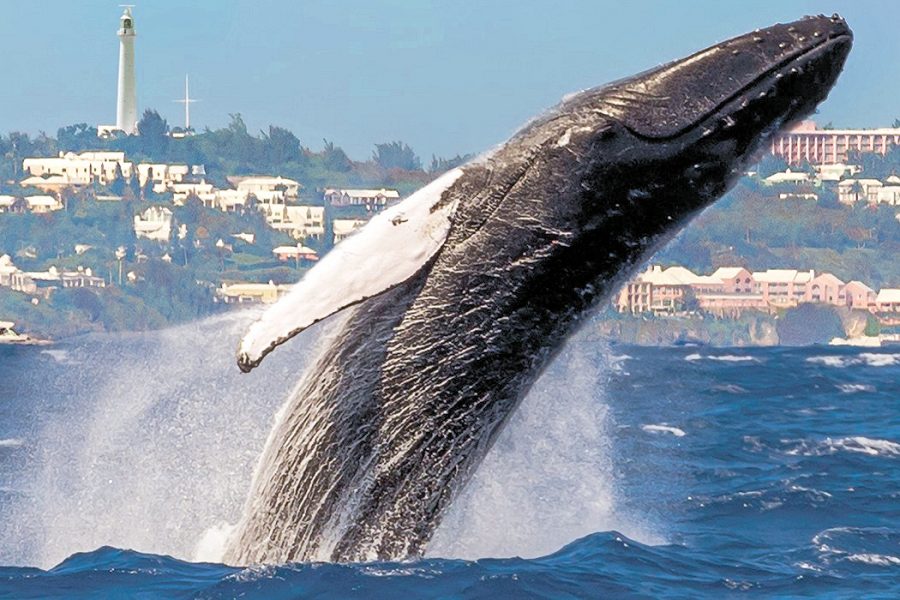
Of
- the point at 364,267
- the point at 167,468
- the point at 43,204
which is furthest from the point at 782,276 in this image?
the point at 364,267

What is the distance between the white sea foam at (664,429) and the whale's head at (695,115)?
52.0 ft

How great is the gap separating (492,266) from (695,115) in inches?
48.5

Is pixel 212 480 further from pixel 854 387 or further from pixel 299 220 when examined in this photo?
pixel 299 220

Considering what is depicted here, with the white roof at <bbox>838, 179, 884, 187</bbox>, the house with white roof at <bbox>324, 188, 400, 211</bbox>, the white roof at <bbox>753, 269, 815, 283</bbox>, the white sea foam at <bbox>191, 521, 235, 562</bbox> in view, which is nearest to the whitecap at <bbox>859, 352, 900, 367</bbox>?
the white sea foam at <bbox>191, 521, 235, 562</bbox>

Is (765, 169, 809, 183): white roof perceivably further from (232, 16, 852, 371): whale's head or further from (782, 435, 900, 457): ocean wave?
(232, 16, 852, 371): whale's head

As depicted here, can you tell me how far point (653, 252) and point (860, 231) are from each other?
170 meters

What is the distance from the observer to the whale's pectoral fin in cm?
712

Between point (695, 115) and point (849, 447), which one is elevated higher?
point (695, 115)

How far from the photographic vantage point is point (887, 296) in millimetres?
150250

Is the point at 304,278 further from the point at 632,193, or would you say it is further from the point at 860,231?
the point at 860,231

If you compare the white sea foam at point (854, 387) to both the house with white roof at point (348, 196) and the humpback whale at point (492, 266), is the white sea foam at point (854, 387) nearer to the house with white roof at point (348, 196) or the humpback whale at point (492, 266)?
the humpback whale at point (492, 266)

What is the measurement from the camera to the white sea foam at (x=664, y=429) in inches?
927

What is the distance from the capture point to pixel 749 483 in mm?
15836

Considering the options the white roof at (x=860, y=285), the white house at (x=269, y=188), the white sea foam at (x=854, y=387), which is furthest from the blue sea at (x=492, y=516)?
the white house at (x=269, y=188)
